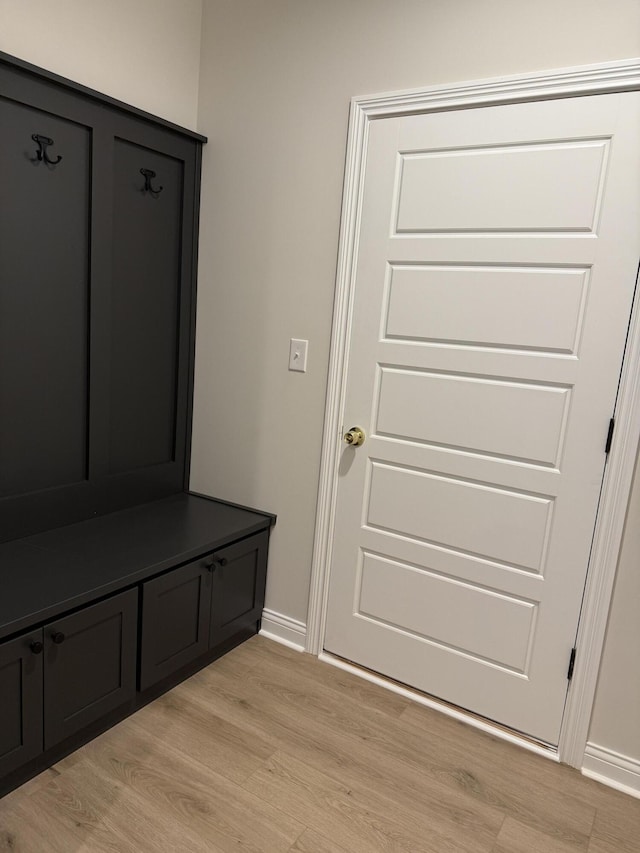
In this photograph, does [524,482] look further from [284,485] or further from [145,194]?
[145,194]

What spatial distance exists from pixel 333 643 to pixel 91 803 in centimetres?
106

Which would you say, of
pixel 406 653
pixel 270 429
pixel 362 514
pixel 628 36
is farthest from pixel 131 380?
pixel 628 36

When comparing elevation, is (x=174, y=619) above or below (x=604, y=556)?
below

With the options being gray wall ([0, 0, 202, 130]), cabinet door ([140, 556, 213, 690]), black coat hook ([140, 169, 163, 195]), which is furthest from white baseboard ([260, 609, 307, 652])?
gray wall ([0, 0, 202, 130])

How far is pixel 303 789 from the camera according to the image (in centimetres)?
183

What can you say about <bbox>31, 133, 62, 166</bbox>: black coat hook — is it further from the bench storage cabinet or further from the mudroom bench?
the mudroom bench

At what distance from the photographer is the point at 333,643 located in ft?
8.18

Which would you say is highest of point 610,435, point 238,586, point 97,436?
point 610,435

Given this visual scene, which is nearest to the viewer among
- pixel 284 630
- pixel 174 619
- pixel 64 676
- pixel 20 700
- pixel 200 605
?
pixel 20 700

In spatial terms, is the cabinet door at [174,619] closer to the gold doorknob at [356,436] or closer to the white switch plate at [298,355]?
the gold doorknob at [356,436]

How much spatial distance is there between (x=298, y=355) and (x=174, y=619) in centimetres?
108

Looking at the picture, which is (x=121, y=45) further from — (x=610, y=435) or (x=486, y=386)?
(x=610, y=435)

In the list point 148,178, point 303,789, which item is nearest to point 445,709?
point 303,789

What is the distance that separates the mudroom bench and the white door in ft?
1.61
